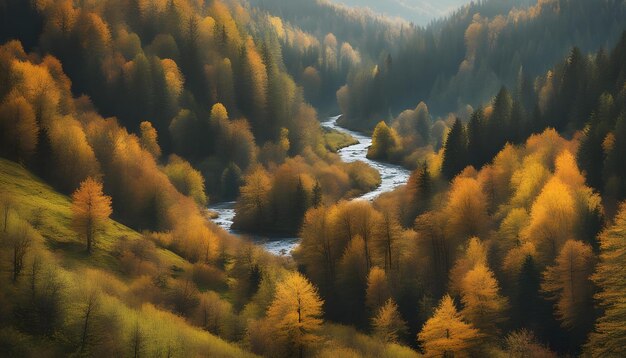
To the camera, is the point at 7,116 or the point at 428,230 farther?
the point at 7,116

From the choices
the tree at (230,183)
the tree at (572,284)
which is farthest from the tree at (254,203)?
the tree at (572,284)

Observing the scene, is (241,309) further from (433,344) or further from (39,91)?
(39,91)

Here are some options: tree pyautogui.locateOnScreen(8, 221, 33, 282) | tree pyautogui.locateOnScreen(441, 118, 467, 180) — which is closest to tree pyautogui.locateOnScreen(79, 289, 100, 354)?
tree pyautogui.locateOnScreen(8, 221, 33, 282)

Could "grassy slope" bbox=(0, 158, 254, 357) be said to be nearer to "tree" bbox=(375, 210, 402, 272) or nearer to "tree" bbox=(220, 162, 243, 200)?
"tree" bbox=(375, 210, 402, 272)

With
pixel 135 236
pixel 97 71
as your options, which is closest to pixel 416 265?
pixel 135 236

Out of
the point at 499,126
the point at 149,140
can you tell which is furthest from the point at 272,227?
the point at 499,126

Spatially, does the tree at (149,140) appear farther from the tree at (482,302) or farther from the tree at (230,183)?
the tree at (482,302)
